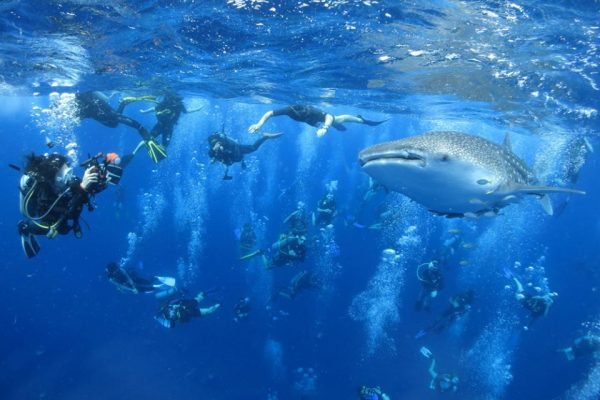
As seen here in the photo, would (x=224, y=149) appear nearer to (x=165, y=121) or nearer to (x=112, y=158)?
(x=165, y=121)

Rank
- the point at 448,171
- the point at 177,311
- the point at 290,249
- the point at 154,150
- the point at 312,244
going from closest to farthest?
the point at 448,171
the point at 154,150
the point at 177,311
the point at 290,249
the point at 312,244

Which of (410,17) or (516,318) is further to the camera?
(516,318)

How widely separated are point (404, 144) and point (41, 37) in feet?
50.8

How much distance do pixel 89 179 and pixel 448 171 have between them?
14.8ft

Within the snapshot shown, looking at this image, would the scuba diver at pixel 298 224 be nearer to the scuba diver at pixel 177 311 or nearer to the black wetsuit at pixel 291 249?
the black wetsuit at pixel 291 249

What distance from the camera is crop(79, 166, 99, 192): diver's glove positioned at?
4699 millimetres

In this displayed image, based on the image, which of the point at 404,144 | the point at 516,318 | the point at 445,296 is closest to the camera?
the point at 404,144

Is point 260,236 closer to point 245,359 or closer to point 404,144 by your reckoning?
point 245,359

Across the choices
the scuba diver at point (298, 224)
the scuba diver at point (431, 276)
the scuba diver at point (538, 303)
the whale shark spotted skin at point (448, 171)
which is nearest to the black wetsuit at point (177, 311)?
the scuba diver at point (298, 224)

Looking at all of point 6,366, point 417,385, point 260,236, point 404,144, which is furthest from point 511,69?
point 6,366

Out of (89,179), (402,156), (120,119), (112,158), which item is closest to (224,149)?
(120,119)

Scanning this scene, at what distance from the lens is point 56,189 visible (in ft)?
16.2

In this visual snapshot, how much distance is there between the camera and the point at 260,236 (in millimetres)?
32969

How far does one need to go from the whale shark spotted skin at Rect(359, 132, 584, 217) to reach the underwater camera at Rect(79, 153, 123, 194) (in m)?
3.39
